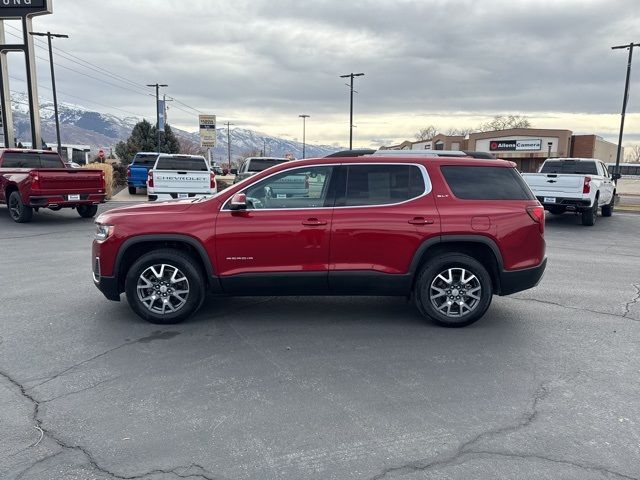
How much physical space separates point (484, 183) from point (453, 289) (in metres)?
1.19

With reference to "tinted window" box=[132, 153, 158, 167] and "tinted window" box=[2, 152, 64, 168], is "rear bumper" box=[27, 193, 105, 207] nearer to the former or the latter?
"tinted window" box=[2, 152, 64, 168]

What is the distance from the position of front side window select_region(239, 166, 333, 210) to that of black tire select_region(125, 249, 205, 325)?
92cm

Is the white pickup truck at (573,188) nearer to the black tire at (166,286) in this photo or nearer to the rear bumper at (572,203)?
the rear bumper at (572,203)

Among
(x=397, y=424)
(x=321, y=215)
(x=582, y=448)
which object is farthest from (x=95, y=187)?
(x=582, y=448)

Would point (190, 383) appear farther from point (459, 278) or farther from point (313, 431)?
point (459, 278)

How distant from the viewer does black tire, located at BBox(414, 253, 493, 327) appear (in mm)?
5055

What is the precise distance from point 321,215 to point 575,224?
12.6 m

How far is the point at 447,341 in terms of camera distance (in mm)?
4750

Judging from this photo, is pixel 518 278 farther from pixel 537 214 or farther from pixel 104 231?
pixel 104 231

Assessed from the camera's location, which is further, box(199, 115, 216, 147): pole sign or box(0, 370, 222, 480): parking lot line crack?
box(199, 115, 216, 147): pole sign

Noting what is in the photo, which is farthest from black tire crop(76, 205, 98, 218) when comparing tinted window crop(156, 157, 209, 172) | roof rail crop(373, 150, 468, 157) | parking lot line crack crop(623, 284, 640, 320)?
parking lot line crack crop(623, 284, 640, 320)

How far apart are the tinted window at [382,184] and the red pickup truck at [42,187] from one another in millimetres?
10055

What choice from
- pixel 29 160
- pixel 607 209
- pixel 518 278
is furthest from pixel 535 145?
pixel 518 278

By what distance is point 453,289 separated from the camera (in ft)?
16.7
